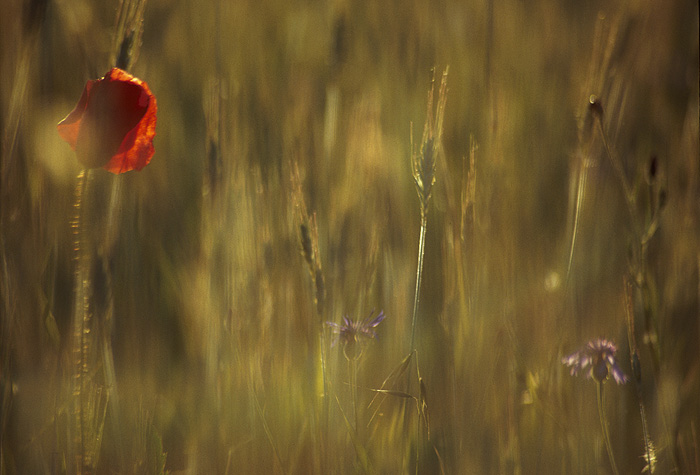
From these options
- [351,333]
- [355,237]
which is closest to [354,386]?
[351,333]

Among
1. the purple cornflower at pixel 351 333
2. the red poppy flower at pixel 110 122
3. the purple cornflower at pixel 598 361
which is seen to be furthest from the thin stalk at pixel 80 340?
the purple cornflower at pixel 598 361

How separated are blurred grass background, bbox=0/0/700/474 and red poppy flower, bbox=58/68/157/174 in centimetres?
5

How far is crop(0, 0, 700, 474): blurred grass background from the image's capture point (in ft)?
1.79

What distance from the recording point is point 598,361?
0.58m

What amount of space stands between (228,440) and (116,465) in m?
0.11

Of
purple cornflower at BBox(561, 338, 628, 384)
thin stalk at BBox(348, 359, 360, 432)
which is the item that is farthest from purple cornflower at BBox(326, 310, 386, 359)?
purple cornflower at BBox(561, 338, 628, 384)

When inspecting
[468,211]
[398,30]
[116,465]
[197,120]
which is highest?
[398,30]

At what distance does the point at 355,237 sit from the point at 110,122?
0.29 meters

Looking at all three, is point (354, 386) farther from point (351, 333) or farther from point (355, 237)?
point (355, 237)

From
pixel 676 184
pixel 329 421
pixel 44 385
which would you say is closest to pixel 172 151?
pixel 44 385

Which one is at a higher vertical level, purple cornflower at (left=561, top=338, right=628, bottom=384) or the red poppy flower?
the red poppy flower

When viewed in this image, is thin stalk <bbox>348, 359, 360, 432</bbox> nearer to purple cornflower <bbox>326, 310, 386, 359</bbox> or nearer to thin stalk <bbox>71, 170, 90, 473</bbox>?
purple cornflower <bbox>326, 310, 386, 359</bbox>

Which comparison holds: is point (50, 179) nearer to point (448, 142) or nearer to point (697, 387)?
point (448, 142)

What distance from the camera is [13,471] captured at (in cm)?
53
